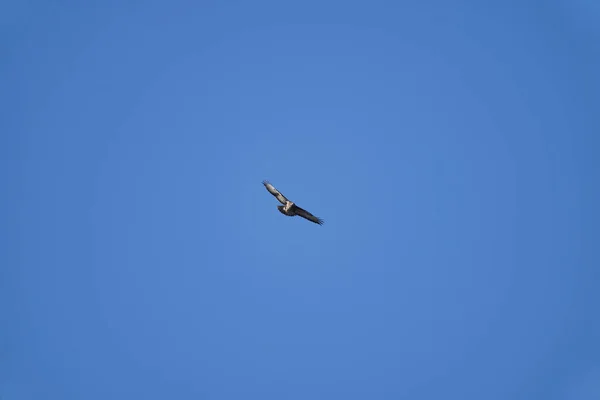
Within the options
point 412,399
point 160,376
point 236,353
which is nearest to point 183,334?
point 236,353

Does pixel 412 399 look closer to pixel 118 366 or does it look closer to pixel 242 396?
pixel 242 396

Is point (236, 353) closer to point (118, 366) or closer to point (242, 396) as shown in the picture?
point (242, 396)

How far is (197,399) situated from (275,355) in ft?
164

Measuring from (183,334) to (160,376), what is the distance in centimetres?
4231

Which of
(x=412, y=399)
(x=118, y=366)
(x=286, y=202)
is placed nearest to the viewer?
(x=286, y=202)

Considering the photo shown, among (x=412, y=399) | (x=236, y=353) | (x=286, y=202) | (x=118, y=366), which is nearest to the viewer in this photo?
(x=286, y=202)

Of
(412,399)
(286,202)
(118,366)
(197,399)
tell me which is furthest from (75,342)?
(286,202)

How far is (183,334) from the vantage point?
7830 inches

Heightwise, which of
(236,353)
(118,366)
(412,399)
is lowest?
(412,399)

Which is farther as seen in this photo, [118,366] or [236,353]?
[236,353]

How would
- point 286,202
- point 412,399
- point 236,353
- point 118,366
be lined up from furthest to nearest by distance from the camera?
point 236,353 → point 118,366 → point 412,399 → point 286,202

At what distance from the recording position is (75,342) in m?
161

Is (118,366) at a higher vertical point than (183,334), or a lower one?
lower

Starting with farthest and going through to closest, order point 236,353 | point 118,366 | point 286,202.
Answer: point 236,353
point 118,366
point 286,202
